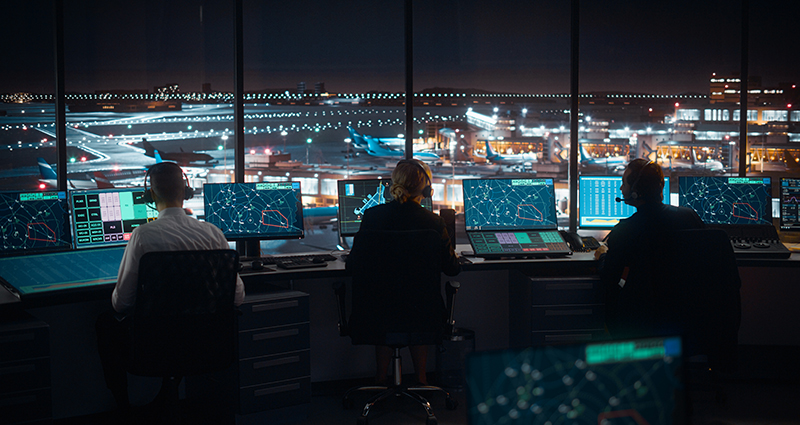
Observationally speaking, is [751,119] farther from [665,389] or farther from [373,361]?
[665,389]

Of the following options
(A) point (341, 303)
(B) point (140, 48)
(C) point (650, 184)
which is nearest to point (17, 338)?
(A) point (341, 303)

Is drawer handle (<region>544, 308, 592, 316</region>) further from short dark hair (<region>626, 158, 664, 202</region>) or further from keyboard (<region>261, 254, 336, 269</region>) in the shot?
keyboard (<region>261, 254, 336, 269</region>)

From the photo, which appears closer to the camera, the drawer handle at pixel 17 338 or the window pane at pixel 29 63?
the drawer handle at pixel 17 338

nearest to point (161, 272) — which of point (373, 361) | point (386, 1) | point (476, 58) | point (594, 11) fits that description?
point (373, 361)

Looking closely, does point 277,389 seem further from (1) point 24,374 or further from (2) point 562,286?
(2) point 562,286

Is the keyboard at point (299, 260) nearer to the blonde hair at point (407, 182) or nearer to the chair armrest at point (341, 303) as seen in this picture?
the chair armrest at point (341, 303)

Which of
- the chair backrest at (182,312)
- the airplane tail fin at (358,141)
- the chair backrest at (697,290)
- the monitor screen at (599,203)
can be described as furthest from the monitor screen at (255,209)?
the airplane tail fin at (358,141)
